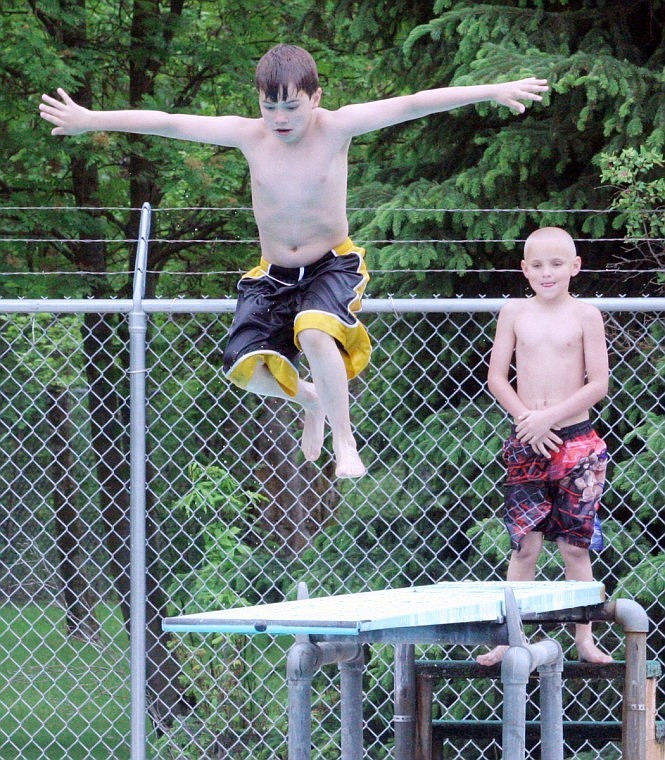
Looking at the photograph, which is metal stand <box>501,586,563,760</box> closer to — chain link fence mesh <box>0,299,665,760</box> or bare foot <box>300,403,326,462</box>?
bare foot <box>300,403,326,462</box>

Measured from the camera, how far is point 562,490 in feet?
13.3

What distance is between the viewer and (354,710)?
3262 millimetres

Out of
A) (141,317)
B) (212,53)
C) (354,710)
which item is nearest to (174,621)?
(354,710)

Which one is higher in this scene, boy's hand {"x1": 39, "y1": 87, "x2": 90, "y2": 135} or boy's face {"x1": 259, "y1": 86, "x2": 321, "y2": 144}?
boy's hand {"x1": 39, "y1": 87, "x2": 90, "y2": 135}

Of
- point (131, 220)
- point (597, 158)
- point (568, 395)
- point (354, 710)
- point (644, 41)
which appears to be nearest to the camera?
point (354, 710)

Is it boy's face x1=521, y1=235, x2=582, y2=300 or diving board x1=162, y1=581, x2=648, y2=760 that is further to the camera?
boy's face x1=521, y1=235, x2=582, y2=300

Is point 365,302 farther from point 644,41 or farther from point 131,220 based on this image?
point 131,220

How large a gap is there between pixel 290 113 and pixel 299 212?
12.0 inches

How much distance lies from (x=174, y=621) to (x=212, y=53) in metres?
7.81

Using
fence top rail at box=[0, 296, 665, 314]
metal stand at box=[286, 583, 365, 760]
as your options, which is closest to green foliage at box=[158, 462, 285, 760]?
fence top rail at box=[0, 296, 665, 314]

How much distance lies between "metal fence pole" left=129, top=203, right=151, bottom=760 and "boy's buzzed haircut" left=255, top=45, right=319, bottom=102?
1089mm

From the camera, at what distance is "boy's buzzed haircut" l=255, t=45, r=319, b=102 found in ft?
10.6

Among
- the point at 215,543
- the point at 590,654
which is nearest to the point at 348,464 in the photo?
the point at 590,654

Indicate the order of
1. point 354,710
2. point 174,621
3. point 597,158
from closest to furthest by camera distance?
1. point 174,621
2. point 354,710
3. point 597,158
